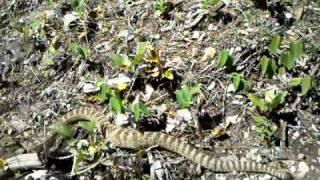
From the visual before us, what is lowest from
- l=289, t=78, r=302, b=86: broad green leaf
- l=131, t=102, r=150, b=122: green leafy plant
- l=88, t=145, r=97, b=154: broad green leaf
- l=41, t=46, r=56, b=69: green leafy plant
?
l=88, t=145, r=97, b=154: broad green leaf

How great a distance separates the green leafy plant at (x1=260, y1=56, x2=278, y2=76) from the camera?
531 cm

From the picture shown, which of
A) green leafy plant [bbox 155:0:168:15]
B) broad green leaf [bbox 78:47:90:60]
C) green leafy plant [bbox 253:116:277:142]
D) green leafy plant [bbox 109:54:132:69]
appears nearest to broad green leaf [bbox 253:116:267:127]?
green leafy plant [bbox 253:116:277:142]

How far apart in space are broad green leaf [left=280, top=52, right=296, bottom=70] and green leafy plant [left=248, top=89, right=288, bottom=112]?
242 millimetres

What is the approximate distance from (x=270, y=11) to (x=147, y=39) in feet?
4.17

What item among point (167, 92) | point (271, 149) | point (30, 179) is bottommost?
point (30, 179)

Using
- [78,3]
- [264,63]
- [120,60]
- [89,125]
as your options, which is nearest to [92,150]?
[89,125]

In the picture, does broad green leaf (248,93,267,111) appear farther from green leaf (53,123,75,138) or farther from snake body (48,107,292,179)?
green leaf (53,123,75,138)

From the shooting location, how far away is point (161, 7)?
603 centimetres

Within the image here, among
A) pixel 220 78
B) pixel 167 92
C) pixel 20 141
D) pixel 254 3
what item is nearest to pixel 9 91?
pixel 20 141

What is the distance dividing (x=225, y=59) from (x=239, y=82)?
251mm

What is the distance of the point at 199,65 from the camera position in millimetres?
5664

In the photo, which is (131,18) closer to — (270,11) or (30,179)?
(270,11)

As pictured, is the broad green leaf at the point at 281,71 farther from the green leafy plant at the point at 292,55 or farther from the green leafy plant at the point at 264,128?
the green leafy plant at the point at 264,128

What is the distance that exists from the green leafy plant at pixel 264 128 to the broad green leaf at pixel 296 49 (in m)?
0.61
